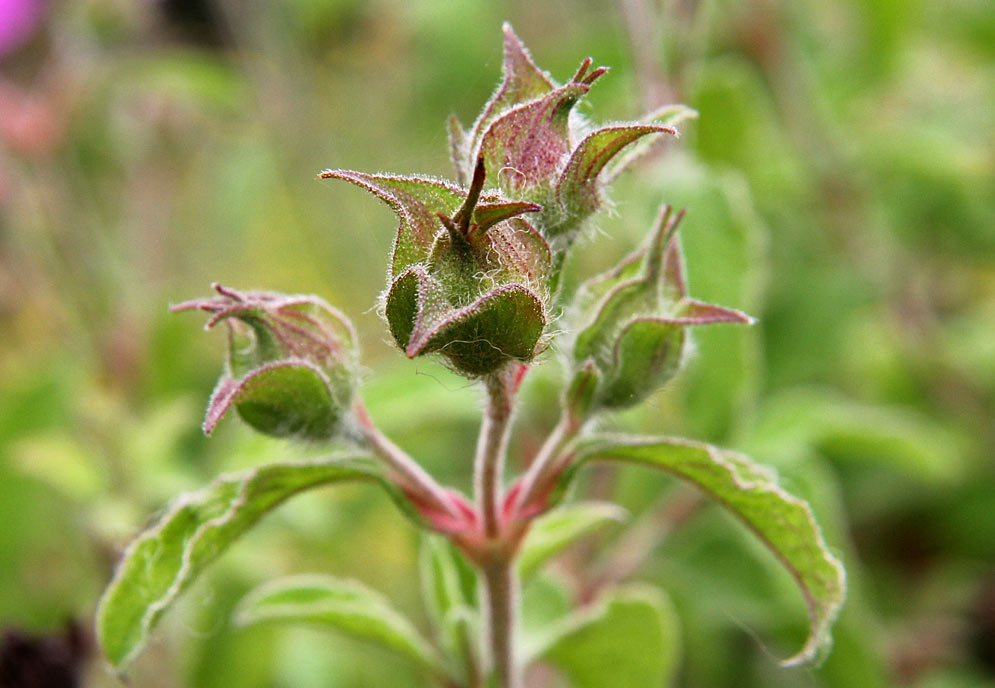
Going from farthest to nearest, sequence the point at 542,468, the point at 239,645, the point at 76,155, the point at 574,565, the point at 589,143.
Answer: the point at 76,155 → the point at 574,565 → the point at 239,645 → the point at 542,468 → the point at 589,143

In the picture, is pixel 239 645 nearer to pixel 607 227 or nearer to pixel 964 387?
pixel 607 227

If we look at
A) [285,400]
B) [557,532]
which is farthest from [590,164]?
[557,532]

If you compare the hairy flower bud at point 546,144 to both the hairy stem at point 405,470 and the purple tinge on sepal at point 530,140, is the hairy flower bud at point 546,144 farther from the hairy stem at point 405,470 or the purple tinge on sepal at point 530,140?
the hairy stem at point 405,470

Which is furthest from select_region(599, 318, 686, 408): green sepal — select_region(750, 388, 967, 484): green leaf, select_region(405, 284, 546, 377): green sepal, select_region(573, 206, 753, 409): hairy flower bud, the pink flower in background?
the pink flower in background

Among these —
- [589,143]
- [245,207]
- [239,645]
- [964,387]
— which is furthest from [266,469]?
[245,207]

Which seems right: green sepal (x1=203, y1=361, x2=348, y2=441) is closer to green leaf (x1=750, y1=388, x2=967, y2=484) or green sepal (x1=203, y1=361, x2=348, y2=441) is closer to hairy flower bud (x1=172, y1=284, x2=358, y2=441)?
hairy flower bud (x1=172, y1=284, x2=358, y2=441)

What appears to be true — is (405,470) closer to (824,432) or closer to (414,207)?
(414,207)
